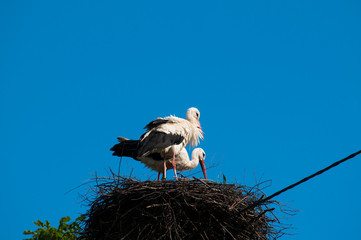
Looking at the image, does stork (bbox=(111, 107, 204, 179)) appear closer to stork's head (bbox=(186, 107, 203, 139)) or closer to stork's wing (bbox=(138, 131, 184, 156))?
stork's wing (bbox=(138, 131, 184, 156))

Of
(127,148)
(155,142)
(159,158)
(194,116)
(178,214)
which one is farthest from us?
(194,116)

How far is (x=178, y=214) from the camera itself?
5.55 metres

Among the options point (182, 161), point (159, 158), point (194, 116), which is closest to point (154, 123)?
point (159, 158)

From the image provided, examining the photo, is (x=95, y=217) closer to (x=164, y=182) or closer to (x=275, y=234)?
(x=164, y=182)

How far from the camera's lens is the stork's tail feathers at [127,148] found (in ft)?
28.4

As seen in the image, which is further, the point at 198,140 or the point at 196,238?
the point at 198,140

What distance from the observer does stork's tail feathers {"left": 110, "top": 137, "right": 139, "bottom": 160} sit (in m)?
8.66

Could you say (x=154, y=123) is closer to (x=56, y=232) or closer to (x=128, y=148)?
(x=128, y=148)

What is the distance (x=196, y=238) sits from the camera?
5.50 m

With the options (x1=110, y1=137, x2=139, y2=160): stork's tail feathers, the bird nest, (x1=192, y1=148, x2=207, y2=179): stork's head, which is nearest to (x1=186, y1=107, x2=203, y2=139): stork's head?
(x1=192, y1=148, x2=207, y2=179): stork's head

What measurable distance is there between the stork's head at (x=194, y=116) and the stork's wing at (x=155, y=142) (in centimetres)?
113

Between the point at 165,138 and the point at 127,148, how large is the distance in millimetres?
775

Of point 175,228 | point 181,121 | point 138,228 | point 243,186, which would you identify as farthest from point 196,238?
point 181,121

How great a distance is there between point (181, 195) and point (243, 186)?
3.48ft
